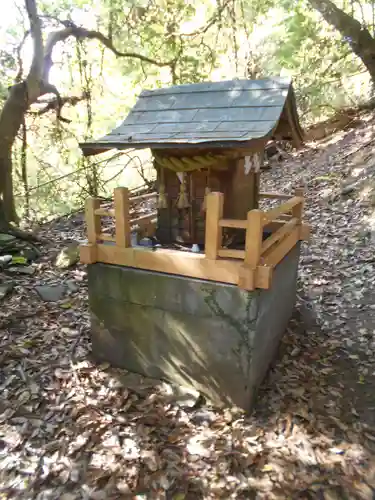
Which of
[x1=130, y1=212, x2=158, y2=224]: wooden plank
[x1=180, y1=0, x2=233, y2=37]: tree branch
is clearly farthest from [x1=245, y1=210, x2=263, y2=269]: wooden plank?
[x1=180, y1=0, x2=233, y2=37]: tree branch

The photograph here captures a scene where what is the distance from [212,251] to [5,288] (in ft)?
11.6

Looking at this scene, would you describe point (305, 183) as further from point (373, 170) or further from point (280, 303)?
point (280, 303)

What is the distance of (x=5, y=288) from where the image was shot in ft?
18.2

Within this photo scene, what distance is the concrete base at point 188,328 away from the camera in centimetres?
371

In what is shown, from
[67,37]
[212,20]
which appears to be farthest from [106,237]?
[212,20]

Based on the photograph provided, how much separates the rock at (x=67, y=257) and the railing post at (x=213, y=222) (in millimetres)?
3650

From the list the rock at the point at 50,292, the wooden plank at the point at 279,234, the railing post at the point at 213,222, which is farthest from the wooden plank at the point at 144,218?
the rock at the point at 50,292

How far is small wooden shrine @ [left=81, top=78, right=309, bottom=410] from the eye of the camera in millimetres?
3541

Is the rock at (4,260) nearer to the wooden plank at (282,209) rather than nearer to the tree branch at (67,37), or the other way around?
the tree branch at (67,37)

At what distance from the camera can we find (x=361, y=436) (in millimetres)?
3699

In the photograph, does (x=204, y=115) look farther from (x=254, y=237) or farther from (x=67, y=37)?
(x=67, y=37)

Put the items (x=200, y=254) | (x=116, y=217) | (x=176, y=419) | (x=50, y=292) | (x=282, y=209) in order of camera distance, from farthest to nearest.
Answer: (x=50, y=292)
(x=282, y=209)
(x=116, y=217)
(x=176, y=419)
(x=200, y=254)

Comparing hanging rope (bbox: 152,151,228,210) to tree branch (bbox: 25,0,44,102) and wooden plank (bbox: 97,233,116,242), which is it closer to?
wooden plank (bbox: 97,233,116,242)

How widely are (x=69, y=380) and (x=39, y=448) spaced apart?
0.85m
